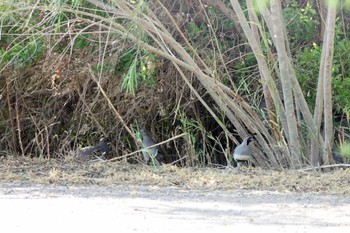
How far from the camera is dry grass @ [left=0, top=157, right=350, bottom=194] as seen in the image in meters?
10.3

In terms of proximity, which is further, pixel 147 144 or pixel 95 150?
pixel 95 150

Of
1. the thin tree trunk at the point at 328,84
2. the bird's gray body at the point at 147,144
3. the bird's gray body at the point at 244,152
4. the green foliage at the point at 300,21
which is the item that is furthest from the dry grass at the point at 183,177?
the green foliage at the point at 300,21

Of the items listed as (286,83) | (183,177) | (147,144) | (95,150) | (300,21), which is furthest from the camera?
(95,150)

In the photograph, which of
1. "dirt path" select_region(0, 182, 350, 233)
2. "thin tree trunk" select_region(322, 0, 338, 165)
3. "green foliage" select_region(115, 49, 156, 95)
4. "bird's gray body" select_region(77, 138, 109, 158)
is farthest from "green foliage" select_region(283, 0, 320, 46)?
"dirt path" select_region(0, 182, 350, 233)

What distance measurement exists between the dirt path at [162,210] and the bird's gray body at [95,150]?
3.40 m

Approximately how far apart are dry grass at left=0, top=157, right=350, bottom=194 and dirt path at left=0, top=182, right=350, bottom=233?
16.2 inches

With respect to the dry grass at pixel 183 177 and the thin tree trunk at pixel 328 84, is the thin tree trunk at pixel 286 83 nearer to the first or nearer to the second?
the thin tree trunk at pixel 328 84

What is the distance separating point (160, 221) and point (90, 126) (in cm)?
707

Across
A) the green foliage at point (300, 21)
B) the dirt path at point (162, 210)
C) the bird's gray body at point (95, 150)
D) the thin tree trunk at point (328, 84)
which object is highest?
the green foliage at point (300, 21)

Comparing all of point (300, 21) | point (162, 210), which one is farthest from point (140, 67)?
point (162, 210)

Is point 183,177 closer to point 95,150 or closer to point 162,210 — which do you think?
point 162,210

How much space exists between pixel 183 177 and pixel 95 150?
10.9 feet

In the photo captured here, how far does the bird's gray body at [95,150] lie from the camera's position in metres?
13.7

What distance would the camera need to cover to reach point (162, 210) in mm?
8281
